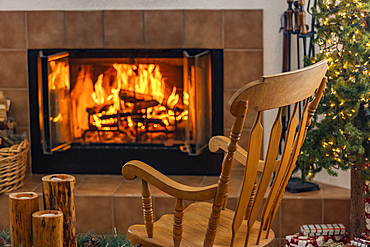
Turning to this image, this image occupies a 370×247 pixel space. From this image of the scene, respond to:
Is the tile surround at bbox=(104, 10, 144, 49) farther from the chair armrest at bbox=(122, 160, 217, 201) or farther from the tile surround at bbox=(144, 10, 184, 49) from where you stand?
the chair armrest at bbox=(122, 160, 217, 201)

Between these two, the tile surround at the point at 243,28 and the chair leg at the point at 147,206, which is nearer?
the chair leg at the point at 147,206

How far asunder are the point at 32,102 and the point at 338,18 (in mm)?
1835

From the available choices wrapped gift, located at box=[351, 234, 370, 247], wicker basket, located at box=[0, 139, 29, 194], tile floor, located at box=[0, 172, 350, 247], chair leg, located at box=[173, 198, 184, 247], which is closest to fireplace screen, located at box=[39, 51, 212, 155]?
wicker basket, located at box=[0, 139, 29, 194]

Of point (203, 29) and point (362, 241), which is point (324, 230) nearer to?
point (362, 241)

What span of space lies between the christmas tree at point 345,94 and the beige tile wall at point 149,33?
2.11ft

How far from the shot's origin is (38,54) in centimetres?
270

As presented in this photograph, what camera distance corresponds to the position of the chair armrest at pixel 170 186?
51.3 inches

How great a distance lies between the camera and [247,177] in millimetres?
1258

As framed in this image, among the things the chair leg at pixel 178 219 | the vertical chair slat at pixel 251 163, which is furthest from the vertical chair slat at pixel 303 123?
the chair leg at pixel 178 219

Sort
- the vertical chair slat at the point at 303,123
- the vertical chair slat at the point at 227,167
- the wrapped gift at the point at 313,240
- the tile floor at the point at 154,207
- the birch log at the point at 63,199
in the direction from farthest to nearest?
the tile floor at the point at 154,207 < the wrapped gift at the point at 313,240 < the vertical chair slat at the point at 303,123 < the birch log at the point at 63,199 < the vertical chair slat at the point at 227,167

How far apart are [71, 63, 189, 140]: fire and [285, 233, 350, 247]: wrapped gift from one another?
1049 millimetres

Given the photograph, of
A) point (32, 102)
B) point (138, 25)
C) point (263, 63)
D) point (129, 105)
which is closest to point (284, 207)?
point (263, 63)

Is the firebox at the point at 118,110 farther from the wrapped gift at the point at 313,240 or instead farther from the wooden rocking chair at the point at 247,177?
the wooden rocking chair at the point at 247,177

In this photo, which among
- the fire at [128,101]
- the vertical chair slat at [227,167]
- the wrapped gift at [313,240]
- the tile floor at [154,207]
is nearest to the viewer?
the vertical chair slat at [227,167]
